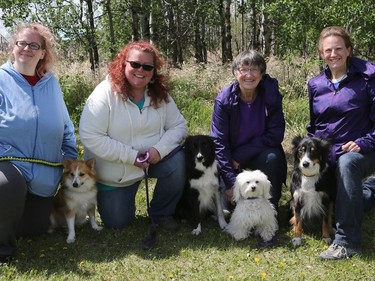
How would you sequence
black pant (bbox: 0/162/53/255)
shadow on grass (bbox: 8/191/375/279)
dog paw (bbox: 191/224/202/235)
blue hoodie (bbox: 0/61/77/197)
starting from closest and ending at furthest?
black pant (bbox: 0/162/53/255) < blue hoodie (bbox: 0/61/77/197) < shadow on grass (bbox: 8/191/375/279) < dog paw (bbox: 191/224/202/235)

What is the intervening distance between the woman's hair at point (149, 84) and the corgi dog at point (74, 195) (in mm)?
732

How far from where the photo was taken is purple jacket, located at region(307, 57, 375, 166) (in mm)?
3387

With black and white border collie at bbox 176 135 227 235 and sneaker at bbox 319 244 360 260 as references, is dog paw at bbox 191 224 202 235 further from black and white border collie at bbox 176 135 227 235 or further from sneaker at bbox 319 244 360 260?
sneaker at bbox 319 244 360 260

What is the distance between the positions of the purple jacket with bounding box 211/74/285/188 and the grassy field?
27.5 inches

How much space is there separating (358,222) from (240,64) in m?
1.69

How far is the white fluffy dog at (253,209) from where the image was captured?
3.57 m

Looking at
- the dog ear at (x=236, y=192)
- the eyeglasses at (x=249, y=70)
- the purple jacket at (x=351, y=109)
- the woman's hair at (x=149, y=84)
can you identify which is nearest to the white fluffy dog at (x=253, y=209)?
the dog ear at (x=236, y=192)

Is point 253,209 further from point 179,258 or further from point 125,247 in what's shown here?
point 125,247

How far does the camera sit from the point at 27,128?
10.4 feet

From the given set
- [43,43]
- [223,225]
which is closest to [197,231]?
[223,225]

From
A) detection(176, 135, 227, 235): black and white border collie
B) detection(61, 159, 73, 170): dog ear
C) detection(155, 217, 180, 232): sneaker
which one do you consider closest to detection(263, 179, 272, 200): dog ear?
detection(176, 135, 227, 235): black and white border collie

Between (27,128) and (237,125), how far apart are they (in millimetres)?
1908

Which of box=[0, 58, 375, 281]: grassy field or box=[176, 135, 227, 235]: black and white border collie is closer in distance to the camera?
box=[0, 58, 375, 281]: grassy field

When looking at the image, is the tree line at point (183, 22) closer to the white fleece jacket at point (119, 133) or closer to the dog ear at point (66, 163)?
the white fleece jacket at point (119, 133)
